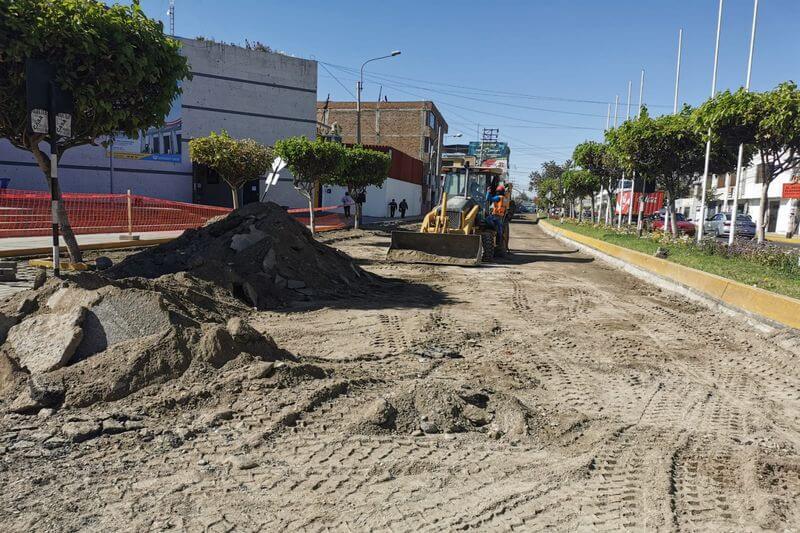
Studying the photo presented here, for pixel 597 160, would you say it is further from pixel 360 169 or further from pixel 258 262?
pixel 258 262

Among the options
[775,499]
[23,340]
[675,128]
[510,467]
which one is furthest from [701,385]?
[675,128]

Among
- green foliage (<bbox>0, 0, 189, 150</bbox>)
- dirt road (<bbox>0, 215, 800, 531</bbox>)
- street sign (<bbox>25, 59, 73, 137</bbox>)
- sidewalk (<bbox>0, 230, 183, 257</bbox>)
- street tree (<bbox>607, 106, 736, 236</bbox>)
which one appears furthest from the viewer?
street tree (<bbox>607, 106, 736, 236</bbox>)

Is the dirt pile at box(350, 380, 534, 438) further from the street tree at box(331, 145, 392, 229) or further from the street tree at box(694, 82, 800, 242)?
A: the street tree at box(331, 145, 392, 229)

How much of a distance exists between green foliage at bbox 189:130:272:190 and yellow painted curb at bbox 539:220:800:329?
1220cm

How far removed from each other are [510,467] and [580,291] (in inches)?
296

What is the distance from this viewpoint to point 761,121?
1306cm

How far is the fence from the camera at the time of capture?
1382 centimetres

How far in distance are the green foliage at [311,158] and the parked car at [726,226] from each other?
21.2m

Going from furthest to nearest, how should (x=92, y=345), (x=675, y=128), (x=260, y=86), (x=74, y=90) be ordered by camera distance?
(x=260, y=86), (x=675, y=128), (x=74, y=90), (x=92, y=345)

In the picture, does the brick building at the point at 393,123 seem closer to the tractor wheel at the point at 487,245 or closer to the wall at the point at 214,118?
the wall at the point at 214,118

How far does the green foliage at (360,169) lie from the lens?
2250 centimetres

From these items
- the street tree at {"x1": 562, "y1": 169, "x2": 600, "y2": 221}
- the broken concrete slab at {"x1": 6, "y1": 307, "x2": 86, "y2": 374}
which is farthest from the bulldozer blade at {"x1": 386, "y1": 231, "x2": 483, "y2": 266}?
the street tree at {"x1": 562, "y1": 169, "x2": 600, "y2": 221}

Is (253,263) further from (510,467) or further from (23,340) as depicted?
(510,467)

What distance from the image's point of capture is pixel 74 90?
26.6 feet
